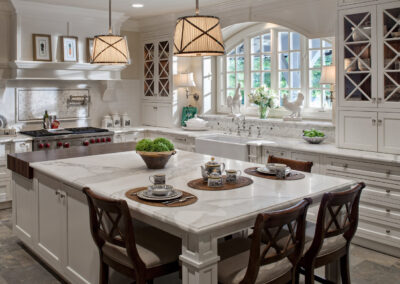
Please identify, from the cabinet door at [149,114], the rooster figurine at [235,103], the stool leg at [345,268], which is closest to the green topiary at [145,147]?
the stool leg at [345,268]

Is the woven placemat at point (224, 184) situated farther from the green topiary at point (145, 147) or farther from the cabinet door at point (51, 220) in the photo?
the cabinet door at point (51, 220)

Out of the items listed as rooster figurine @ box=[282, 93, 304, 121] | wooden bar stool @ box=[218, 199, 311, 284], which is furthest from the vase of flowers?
wooden bar stool @ box=[218, 199, 311, 284]

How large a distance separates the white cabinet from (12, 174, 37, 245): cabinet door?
3181 millimetres

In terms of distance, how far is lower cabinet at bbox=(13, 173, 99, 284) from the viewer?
3037 mm

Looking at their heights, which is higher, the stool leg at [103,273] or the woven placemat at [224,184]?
the woven placemat at [224,184]

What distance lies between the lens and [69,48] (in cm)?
619

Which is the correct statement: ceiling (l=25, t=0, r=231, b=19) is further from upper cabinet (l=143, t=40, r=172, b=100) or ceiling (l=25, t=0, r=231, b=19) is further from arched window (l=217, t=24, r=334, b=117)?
arched window (l=217, t=24, r=334, b=117)

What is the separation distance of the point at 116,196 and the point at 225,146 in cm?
290

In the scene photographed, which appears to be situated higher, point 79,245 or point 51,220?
point 51,220

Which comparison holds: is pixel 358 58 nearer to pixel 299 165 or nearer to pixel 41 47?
pixel 299 165

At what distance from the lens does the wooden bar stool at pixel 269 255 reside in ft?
6.95

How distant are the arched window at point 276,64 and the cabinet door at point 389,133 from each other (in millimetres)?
1319

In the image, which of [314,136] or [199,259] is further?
[314,136]

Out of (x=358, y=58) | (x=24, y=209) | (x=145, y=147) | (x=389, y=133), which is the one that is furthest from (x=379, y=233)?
(x=24, y=209)
